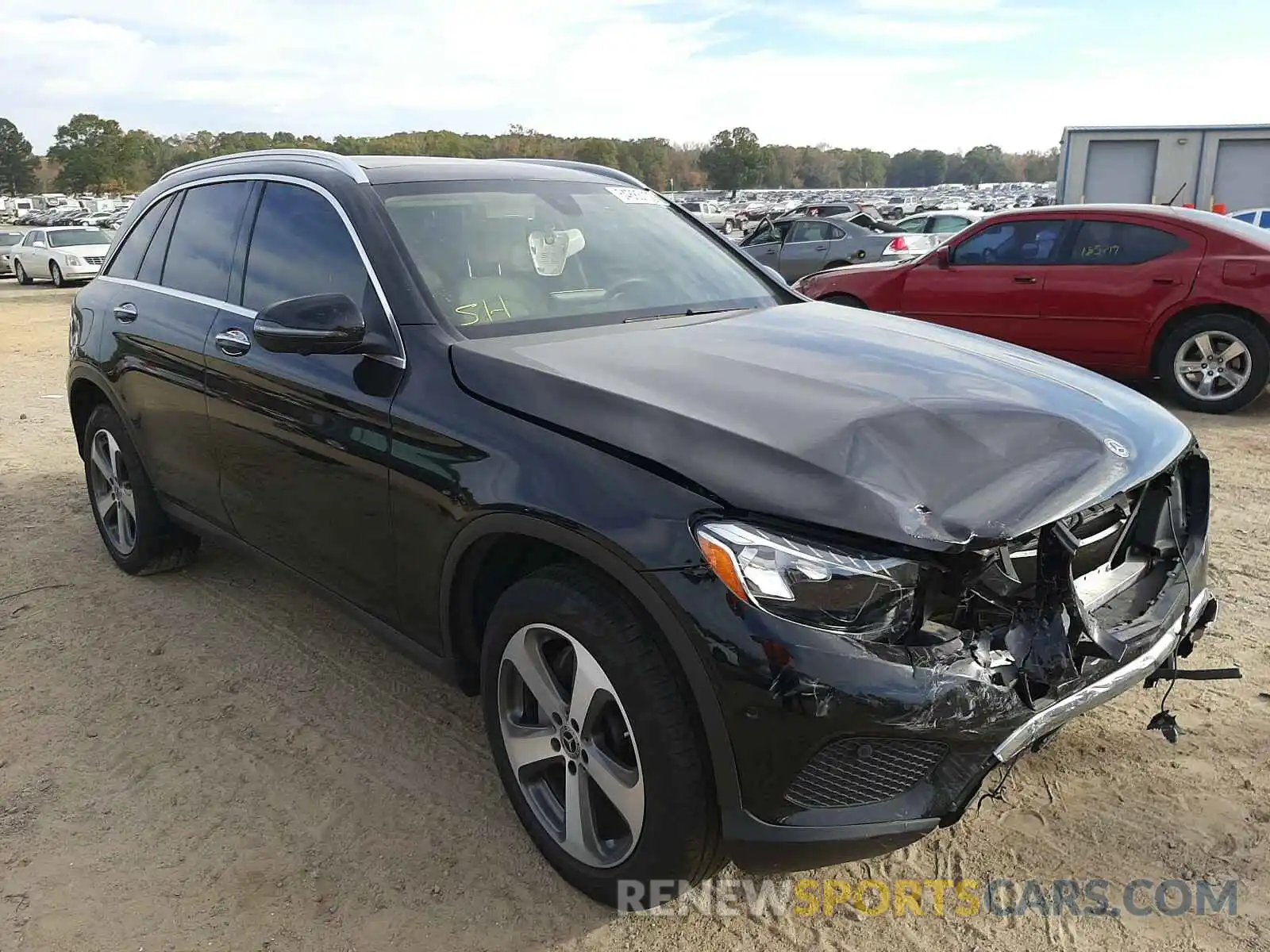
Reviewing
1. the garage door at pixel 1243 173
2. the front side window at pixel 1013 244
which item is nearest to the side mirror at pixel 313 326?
the front side window at pixel 1013 244

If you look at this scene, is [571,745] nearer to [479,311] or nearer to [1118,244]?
[479,311]

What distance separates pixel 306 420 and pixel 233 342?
1.92 ft

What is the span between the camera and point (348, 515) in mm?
2916

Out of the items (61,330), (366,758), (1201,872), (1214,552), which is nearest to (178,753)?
(366,758)

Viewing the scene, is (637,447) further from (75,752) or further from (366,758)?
(75,752)

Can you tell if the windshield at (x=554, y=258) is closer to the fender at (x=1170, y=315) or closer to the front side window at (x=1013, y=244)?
the fender at (x=1170, y=315)

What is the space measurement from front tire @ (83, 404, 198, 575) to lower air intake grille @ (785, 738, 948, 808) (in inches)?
131

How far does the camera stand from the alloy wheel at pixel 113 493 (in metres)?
4.45

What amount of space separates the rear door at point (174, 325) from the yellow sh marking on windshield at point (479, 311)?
1.24m

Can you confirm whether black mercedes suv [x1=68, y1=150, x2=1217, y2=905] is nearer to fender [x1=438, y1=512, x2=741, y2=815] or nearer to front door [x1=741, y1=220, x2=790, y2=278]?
fender [x1=438, y1=512, x2=741, y2=815]

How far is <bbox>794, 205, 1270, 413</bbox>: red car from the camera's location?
7164 millimetres

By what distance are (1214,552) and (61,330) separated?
16092 mm

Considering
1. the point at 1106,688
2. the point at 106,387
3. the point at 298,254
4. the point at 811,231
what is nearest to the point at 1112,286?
the point at 1106,688

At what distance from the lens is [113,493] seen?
461cm
